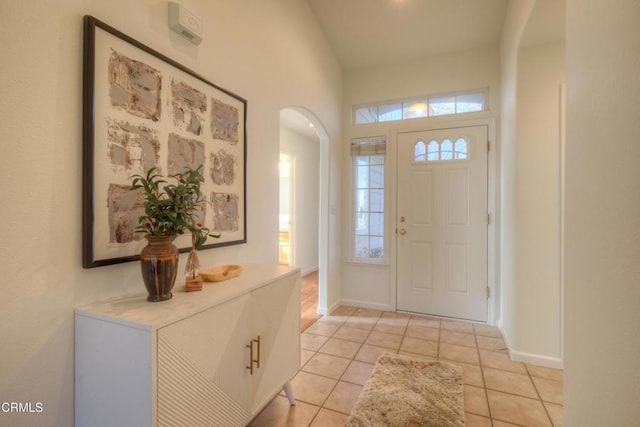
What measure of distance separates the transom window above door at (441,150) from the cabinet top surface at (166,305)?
2.47 metres

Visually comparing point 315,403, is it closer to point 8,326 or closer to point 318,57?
point 8,326

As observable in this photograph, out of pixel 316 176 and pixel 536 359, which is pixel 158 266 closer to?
pixel 536 359

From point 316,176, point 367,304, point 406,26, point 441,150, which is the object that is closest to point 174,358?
point 367,304

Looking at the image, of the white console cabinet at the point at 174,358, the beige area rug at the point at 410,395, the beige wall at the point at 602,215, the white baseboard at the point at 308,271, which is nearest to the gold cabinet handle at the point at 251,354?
the white console cabinet at the point at 174,358

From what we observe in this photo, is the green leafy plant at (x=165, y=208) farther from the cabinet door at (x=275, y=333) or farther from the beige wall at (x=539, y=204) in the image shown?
the beige wall at (x=539, y=204)

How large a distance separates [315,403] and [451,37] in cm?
343

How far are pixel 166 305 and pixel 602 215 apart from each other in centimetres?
151

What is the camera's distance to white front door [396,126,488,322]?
3.04 m

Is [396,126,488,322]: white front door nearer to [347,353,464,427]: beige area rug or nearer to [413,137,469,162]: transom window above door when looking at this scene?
[413,137,469,162]: transom window above door

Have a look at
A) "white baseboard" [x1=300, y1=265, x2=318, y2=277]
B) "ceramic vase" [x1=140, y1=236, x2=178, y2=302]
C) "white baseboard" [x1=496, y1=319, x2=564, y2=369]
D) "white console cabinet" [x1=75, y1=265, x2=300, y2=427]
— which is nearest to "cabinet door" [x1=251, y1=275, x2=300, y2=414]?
"white console cabinet" [x1=75, y1=265, x2=300, y2=427]

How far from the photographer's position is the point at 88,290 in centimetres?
108

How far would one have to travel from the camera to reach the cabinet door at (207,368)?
96cm

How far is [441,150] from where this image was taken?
3158 mm

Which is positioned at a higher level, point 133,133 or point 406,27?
point 406,27
